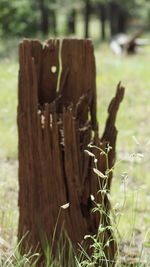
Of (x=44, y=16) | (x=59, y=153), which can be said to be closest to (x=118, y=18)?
(x=44, y=16)

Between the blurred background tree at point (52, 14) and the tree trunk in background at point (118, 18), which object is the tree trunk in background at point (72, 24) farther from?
the tree trunk in background at point (118, 18)

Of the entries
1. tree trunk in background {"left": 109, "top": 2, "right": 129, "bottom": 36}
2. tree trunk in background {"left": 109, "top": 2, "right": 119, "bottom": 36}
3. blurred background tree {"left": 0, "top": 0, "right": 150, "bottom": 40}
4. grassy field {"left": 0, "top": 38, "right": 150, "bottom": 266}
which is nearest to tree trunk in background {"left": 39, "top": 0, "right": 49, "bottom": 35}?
blurred background tree {"left": 0, "top": 0, "right": 150, "bottom": 40}

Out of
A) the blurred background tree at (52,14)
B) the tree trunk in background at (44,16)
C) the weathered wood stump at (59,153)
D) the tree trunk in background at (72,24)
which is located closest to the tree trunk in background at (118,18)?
the blurred background tree at (52,14)

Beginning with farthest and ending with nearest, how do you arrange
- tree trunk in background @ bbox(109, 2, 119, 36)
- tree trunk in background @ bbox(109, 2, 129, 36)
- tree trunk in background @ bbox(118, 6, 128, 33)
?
tree trunk in background @ bbox(118, 6, 128, 33) < tree trunk in background @ bbox(109, 2, 129, 36) < tree trunk in background @ bbox(109, 2, 119, 36)

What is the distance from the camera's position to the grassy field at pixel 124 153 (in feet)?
Result: 12.7

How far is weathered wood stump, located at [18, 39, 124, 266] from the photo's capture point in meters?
3.56

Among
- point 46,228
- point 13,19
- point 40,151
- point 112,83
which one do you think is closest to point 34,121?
point 40,151

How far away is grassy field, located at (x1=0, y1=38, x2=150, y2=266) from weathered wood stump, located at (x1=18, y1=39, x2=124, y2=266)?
226 millimetres

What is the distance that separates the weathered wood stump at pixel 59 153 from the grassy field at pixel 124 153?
0.23 meters

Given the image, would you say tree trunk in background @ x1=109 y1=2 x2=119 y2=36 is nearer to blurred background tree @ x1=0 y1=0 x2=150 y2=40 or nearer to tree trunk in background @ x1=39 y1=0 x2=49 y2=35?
blurred background tree @ x1=0 y1=0 x2=150 y2=40

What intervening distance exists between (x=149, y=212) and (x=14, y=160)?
2530 millimetres

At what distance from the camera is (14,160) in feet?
25.3

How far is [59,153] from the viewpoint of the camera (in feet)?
11.7

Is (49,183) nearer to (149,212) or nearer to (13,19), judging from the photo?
(149,212)
